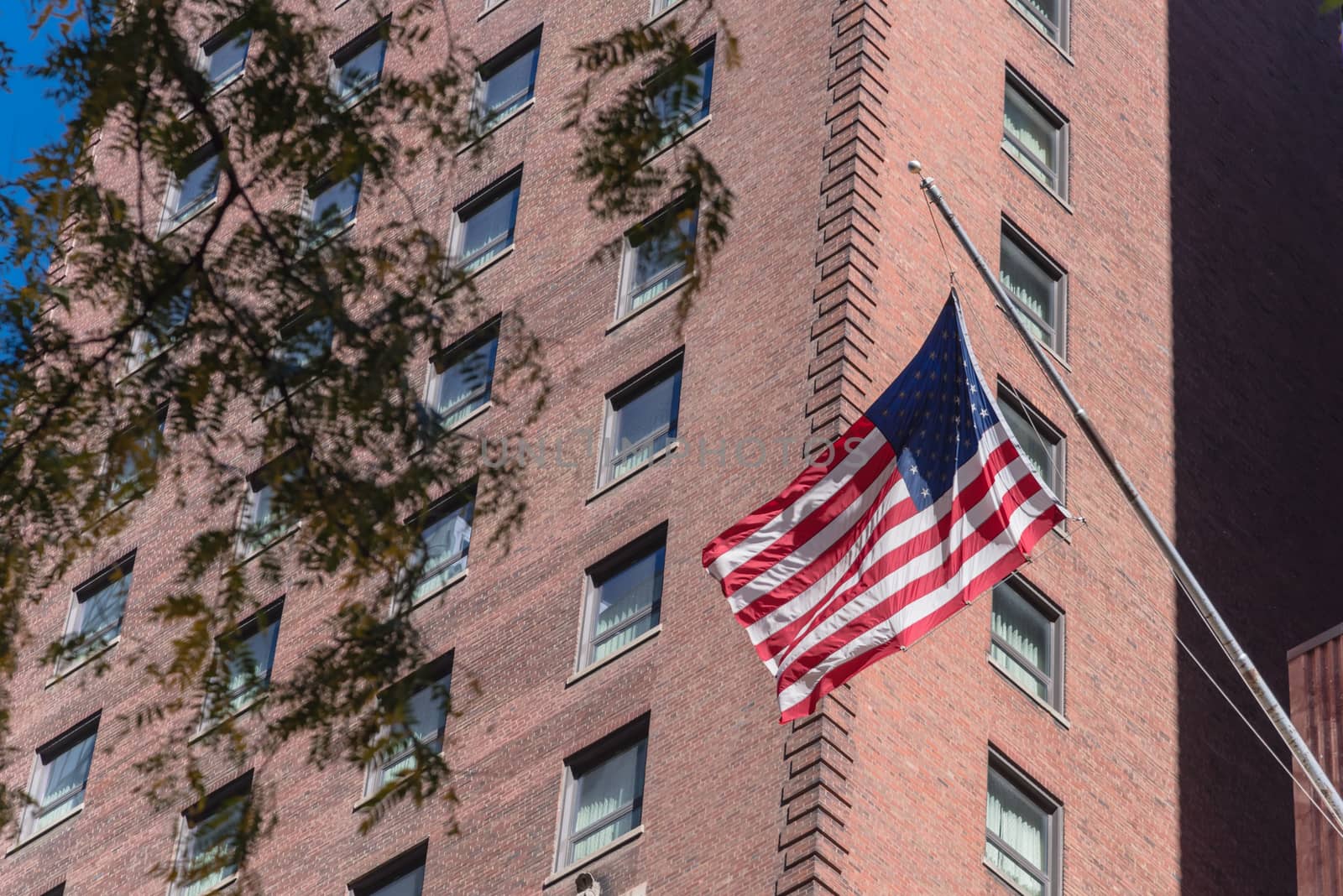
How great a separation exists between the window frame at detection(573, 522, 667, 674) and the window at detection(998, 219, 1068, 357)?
752 centimetres

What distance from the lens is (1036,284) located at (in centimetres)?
3988

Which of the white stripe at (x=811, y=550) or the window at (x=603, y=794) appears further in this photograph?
the window at (x=603, y=794)

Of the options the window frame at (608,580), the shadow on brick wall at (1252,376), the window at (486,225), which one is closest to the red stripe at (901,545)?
the window frame at (608,580)

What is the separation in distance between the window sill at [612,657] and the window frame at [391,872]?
337cm

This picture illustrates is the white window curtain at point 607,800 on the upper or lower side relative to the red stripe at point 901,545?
upper

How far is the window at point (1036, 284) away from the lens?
39250 millimetres

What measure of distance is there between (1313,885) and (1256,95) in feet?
67.7

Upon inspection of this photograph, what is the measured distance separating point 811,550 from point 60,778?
22317 mm

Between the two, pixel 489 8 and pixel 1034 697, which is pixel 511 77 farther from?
pixel 1034 697

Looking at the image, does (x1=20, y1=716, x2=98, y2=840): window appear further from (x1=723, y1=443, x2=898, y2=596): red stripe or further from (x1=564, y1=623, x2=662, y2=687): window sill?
(x1=723, y1=443, x2=898, y2=596): red stripe

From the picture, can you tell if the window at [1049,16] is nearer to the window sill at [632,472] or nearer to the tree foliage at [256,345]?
the window sill at [632,472]

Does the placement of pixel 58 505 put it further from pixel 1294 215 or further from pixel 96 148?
pixel 96 148

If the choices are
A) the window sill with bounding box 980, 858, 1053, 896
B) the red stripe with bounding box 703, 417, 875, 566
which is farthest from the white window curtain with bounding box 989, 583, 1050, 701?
the red stripe with bounding box 703, 417, 875, 566

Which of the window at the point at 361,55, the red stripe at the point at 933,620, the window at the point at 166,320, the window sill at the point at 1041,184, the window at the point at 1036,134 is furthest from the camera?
the window at the point at 361,55
